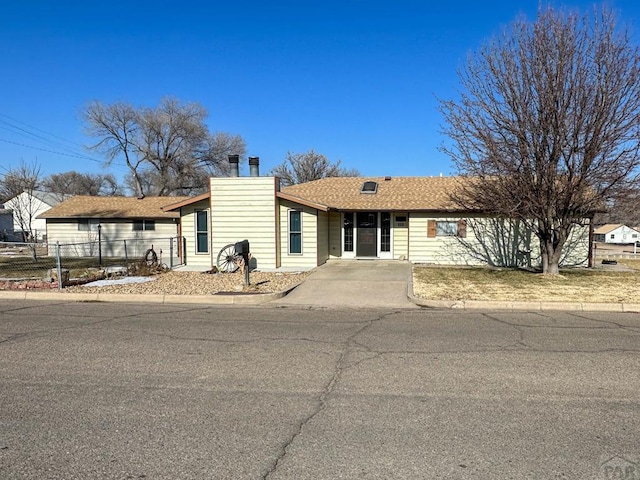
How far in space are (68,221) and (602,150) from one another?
26.2m

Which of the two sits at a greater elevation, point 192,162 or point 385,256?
point 192,162

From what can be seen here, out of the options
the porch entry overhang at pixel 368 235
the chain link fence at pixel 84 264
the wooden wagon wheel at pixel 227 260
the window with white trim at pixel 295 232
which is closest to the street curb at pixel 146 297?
the chain link fence at pixel 84 264

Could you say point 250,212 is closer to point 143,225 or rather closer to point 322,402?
point 143,225

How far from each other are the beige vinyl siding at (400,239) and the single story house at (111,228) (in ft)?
40.2

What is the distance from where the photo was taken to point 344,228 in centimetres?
1980

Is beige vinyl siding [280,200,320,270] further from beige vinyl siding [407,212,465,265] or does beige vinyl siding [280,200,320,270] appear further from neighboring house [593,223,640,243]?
neighboring house [593,223,640,243]

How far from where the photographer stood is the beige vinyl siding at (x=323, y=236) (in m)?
17.6

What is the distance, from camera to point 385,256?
19.5m

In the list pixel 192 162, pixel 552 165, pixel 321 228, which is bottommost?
pixel 321 228

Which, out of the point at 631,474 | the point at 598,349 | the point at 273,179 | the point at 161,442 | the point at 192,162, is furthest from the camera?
the point at 192,162

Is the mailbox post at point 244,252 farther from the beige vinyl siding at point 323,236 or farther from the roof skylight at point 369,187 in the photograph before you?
the roof skylight at point 369,187

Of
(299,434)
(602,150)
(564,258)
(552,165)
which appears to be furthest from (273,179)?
(299,434)

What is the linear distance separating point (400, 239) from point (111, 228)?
16577 mm

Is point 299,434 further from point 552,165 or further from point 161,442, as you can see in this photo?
point 552,165
